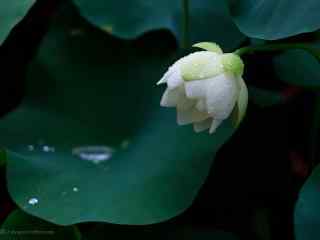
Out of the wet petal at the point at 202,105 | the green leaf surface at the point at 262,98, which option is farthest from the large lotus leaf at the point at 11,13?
the green leaf surface at the point at 262,98

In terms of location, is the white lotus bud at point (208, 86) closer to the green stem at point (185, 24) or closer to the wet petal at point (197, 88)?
the wet petal at point (197, 88)

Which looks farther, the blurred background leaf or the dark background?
the dark background

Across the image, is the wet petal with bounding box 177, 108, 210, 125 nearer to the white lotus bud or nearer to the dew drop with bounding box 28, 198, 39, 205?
the white lotus bud

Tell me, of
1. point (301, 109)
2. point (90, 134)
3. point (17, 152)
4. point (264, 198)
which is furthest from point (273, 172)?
point (17, 152)

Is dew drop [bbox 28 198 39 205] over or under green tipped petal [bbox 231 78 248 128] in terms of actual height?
under

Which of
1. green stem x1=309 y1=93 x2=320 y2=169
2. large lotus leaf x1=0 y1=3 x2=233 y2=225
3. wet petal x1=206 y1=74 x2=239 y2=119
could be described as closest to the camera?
wet petal x1=206 y1=74 x2=239 y2=119

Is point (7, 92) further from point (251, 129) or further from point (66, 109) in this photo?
point (251, 129)

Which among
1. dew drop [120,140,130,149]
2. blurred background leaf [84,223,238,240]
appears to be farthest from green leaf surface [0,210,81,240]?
dew drop [120,140,130,149]
